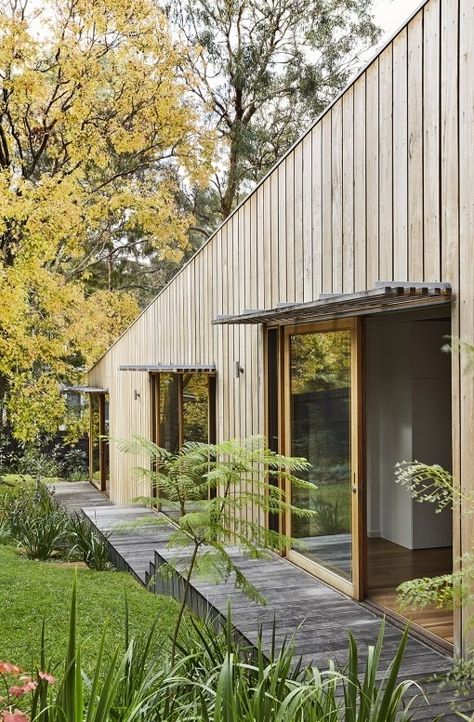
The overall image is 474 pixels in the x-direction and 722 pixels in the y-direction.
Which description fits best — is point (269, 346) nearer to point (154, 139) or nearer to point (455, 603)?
point (455, 603)

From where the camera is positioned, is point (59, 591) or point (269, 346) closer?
point (59, 591)

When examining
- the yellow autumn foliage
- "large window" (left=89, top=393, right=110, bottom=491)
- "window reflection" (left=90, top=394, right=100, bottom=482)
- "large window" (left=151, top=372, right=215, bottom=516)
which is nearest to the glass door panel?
"large window" (left=151, top=372, right=215, bottom=516)

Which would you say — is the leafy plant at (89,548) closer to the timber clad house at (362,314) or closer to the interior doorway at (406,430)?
the timber clad house at (362,314)

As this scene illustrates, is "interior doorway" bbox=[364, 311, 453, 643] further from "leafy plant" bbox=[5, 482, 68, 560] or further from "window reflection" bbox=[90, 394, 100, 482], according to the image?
"window reflection" bbox=[90, 394, 100, 482]

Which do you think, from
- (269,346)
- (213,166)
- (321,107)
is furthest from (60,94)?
(269,346)

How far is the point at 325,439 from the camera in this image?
6410 millimetres

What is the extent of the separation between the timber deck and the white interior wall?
1.62 m

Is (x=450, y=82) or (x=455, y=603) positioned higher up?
(x=450, y=82)

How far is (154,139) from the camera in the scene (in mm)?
16672

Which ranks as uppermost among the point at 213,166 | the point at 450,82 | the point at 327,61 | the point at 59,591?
the point at 327,61

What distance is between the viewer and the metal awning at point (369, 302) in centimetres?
456

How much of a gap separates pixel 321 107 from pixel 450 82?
539 inches

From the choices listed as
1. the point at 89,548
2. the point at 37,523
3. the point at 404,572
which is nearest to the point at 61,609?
the point at 89,548

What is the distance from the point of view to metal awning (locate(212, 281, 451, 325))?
15.0ft
